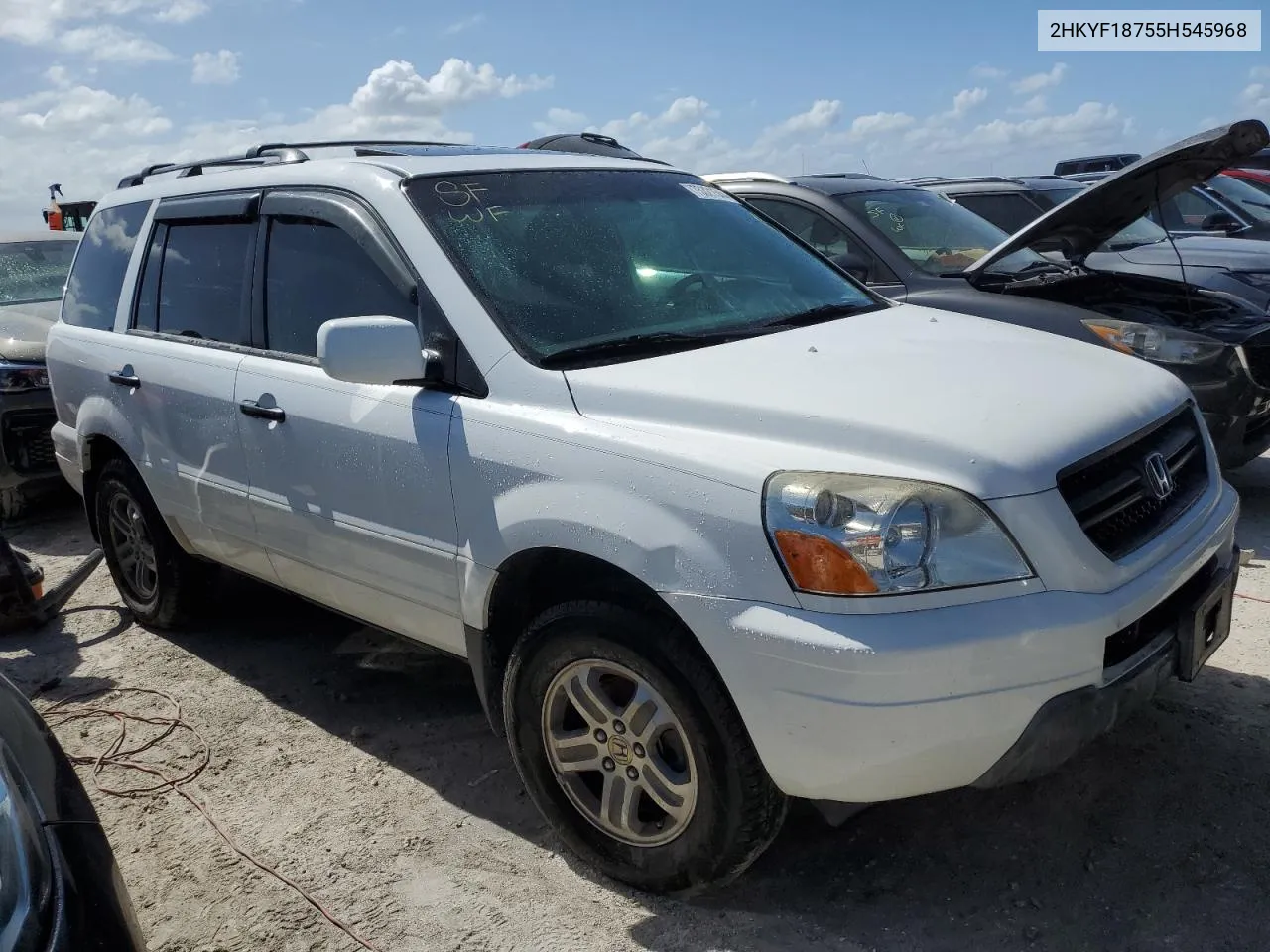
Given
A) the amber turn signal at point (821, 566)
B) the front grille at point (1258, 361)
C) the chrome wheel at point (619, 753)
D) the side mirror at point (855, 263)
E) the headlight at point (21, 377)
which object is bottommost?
the chrome wheel at point (619, 753)

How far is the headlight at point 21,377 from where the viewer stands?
23.3 ft

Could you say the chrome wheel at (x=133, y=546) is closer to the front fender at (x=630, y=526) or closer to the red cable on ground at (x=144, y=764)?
the red cable on ground at (x=144, y=764)

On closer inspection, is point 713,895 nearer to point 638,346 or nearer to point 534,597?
point 534,597

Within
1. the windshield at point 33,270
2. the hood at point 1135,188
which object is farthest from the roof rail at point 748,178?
the windshield at point 33,270

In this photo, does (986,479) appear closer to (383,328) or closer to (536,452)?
(536,452)

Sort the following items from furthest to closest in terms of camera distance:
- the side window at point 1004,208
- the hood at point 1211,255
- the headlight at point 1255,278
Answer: the side window at point 1004,208 < the hood at point 1211,255 < the headlight at point 1255,278

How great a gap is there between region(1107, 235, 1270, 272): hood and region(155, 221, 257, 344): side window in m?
5.55

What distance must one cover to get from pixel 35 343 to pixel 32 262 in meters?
2.10

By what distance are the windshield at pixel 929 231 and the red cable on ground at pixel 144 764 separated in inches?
174

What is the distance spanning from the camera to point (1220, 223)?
956 cm

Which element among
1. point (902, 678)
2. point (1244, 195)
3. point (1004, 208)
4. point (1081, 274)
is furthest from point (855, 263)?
point (1244, 195)

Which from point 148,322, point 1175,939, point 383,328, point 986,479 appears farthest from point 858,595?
point 148,322

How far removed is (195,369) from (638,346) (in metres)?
1.92

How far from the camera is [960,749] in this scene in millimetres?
2322
